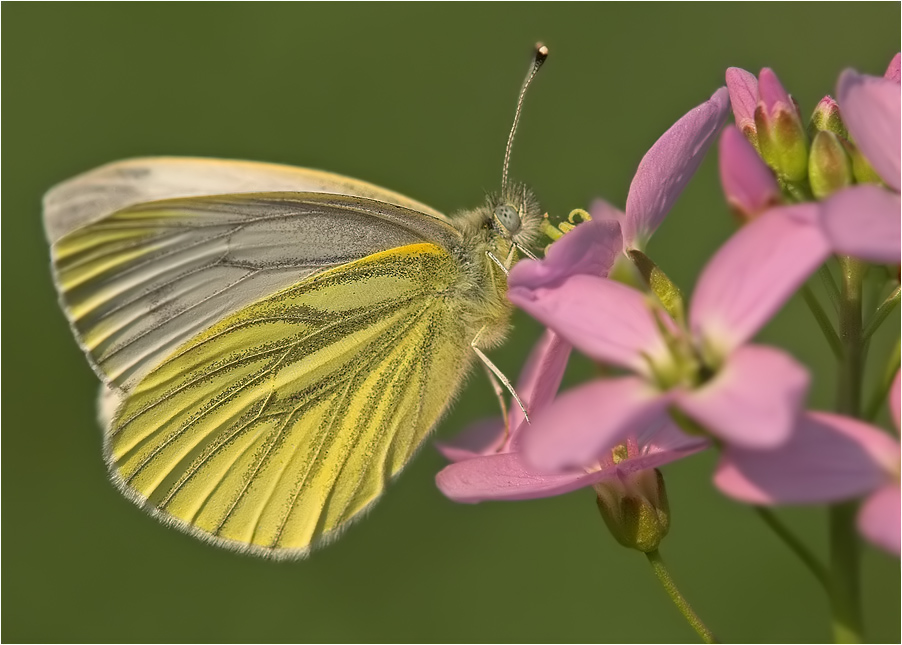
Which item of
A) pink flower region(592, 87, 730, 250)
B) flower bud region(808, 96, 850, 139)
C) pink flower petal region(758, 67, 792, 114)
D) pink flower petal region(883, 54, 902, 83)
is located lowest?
pink flower region(592, 87, 730, 250)

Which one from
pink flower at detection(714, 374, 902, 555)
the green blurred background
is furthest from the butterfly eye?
the green blurred background

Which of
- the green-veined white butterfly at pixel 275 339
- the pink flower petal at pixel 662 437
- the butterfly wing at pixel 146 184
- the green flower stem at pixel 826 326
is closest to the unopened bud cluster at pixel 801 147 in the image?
the green flower stem at pixel 826 326

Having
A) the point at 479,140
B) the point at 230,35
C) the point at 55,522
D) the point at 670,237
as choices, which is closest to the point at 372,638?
the point at 55,522

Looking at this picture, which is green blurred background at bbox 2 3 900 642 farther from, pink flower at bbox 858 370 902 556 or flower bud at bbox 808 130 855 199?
pink flower at bbox 858 370 902 556

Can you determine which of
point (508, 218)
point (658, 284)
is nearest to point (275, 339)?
point (508, 218)

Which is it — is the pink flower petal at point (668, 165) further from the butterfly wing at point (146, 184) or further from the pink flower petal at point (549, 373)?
the butterfly wing at point (146, 184)

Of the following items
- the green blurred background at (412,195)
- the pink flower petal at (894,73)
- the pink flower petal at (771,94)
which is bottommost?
the green blurred background at (412,195)

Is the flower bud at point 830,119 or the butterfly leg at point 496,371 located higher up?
the flower bud at point 830,119

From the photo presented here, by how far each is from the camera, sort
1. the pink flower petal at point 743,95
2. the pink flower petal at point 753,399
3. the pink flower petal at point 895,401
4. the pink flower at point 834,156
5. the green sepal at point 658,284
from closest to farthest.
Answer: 1. the pink flower petal at point 753,399
2. the pink flower at point 834,156
3. the pink flower petal at point 895,401
4. the green sepal at point 658,284
5. the pink flower petal at point 743,95
